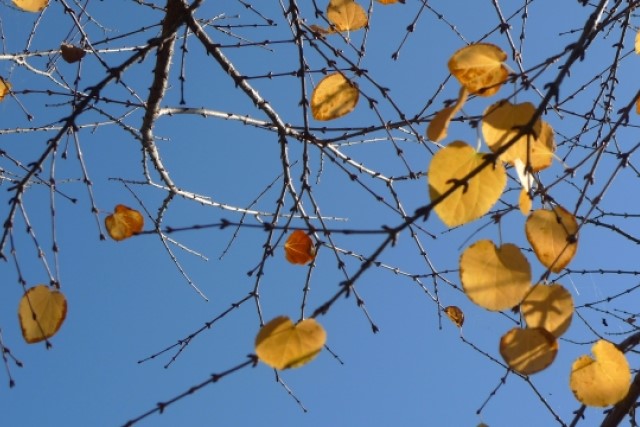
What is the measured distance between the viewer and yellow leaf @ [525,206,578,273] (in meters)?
1.12

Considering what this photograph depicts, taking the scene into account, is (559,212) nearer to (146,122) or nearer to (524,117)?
(524,117)

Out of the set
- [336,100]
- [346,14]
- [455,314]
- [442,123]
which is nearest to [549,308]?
[442,123]

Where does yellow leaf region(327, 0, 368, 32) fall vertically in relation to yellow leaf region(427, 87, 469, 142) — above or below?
above

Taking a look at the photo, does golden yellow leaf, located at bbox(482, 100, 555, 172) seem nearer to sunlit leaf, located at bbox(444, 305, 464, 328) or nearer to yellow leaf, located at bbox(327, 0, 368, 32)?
yellow leaf, located at bbox(327, 0, 368, 32)

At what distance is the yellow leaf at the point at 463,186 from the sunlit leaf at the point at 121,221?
1130 mm

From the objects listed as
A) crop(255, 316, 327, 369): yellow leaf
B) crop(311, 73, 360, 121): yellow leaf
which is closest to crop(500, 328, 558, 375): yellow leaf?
crop(255, 316, 327, 369): yellow leaf

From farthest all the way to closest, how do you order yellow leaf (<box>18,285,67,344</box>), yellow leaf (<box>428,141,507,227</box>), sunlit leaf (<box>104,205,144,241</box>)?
sunlit leaf (<box>104,205,144,241</box>)
yellow leaf (<box>18,285,67,344</box>)
yellow leaf (<box>428,141,507,227</box>)

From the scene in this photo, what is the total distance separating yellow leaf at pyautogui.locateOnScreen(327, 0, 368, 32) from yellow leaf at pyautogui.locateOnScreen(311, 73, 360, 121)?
0.34 meters

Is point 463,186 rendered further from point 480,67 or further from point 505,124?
point 480,67

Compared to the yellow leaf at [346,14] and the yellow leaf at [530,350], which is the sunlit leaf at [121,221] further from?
the yellow leaf at [530,350]

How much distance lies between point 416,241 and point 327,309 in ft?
3.37

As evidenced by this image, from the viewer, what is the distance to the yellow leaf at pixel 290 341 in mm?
1071

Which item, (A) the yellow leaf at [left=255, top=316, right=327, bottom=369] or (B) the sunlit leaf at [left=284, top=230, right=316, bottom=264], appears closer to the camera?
(A) the yellow leaf at [left=255, top=316, right=327, bottom=369]

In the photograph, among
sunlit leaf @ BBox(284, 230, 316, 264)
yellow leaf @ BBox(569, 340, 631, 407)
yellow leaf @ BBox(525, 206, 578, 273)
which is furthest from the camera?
sunlit leaf @ BBox(284, 230, 316, 264)
